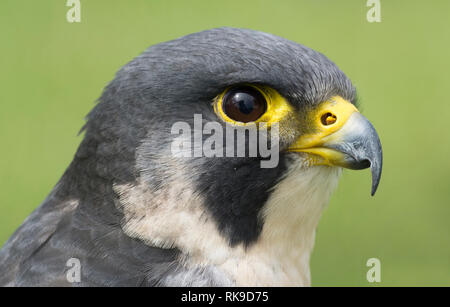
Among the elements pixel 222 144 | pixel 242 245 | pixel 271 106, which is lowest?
pixel 242 245

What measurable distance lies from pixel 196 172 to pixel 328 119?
65 centimetres

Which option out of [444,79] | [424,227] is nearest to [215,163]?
[424,227]

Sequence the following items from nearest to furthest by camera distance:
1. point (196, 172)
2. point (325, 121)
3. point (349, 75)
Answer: point (196, 172) → point (325, 121) → point (349, 75)

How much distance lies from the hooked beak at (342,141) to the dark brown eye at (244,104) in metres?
0.23

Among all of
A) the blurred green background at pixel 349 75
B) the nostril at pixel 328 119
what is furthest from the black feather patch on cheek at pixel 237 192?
the blurred green background at pixel 349 75

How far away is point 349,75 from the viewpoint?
933cm

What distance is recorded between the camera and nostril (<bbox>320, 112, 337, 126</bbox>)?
3.26 metres

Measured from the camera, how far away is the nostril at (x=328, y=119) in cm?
326

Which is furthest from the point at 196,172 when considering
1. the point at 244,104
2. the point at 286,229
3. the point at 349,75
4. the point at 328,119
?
the point at 349,75

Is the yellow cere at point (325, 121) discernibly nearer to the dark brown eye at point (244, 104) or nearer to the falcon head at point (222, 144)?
the falcon head at point (222, 144)

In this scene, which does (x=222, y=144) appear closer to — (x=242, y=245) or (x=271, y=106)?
(x=271, y=106)

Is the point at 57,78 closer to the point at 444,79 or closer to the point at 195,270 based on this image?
the point at 444,79

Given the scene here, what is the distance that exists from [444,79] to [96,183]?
24.0ft

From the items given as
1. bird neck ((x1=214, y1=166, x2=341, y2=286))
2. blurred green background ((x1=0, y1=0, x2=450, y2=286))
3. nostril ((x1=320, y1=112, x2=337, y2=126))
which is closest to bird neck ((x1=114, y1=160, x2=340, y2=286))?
bird neck ((x1=214, y1=166, x2=341, y2=286))
